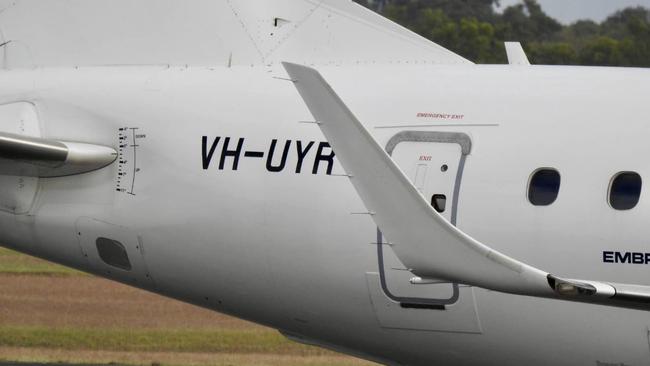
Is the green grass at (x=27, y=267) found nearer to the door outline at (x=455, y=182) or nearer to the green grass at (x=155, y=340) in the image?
the green grass at (x=155, y=340)

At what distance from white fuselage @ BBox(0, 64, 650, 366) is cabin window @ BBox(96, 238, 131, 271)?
82mm

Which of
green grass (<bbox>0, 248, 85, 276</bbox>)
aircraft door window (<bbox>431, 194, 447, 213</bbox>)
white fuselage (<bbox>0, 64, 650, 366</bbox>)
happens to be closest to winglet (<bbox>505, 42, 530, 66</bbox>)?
white fuselage (<bbox>0, 64, 650, 366</bbox>)

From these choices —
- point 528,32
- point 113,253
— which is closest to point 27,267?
point 113,253

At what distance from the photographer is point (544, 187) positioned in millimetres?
10773

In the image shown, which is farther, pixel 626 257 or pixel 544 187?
pixel 544 187

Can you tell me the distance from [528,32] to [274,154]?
167ft

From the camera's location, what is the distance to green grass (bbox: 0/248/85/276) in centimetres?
2733

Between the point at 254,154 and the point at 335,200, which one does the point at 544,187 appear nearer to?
the point at 335,200

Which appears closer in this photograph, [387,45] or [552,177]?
[552,177]

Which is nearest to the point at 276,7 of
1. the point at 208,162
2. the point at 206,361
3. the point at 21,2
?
the point at 208,162

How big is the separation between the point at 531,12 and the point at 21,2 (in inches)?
2045

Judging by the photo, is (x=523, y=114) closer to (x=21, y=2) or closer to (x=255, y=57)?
(x=255, y=57)

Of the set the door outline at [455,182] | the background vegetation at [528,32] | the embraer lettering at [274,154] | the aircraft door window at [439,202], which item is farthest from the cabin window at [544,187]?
the background vegetation at [528,32]

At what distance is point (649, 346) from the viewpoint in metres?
10.4
